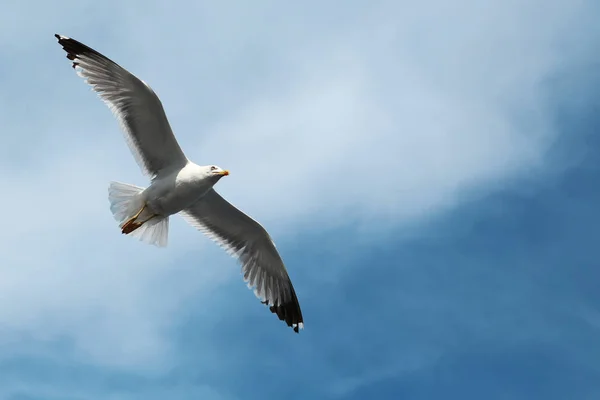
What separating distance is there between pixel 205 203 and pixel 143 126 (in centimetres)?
141

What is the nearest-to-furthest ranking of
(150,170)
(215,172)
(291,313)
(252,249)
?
(215,172) → (150,170) → (252,249) → (291,313)

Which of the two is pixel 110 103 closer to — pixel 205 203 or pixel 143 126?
pixel 143 126

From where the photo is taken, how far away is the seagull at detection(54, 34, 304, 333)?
10.8m

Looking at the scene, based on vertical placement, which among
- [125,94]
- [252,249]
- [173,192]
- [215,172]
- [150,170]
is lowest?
[173,192]

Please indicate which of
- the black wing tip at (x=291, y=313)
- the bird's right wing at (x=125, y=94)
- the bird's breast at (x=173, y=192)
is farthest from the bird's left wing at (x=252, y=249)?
the bird's right wing at (x=125, y=94)

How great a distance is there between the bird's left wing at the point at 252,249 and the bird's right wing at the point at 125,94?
1245 millimetres

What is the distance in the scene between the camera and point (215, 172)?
10852 mm

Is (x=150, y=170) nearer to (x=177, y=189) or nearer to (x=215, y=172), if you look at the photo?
(x=177, y=189)

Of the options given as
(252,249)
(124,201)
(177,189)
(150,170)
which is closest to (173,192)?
(177,189)

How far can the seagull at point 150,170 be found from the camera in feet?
35.5

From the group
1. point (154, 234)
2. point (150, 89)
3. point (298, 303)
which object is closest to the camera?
point (150, 89)

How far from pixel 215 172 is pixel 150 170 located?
0.95 metres

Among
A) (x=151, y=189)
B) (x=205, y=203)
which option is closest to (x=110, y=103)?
(x=151, y=189)

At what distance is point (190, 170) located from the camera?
11.0 m
